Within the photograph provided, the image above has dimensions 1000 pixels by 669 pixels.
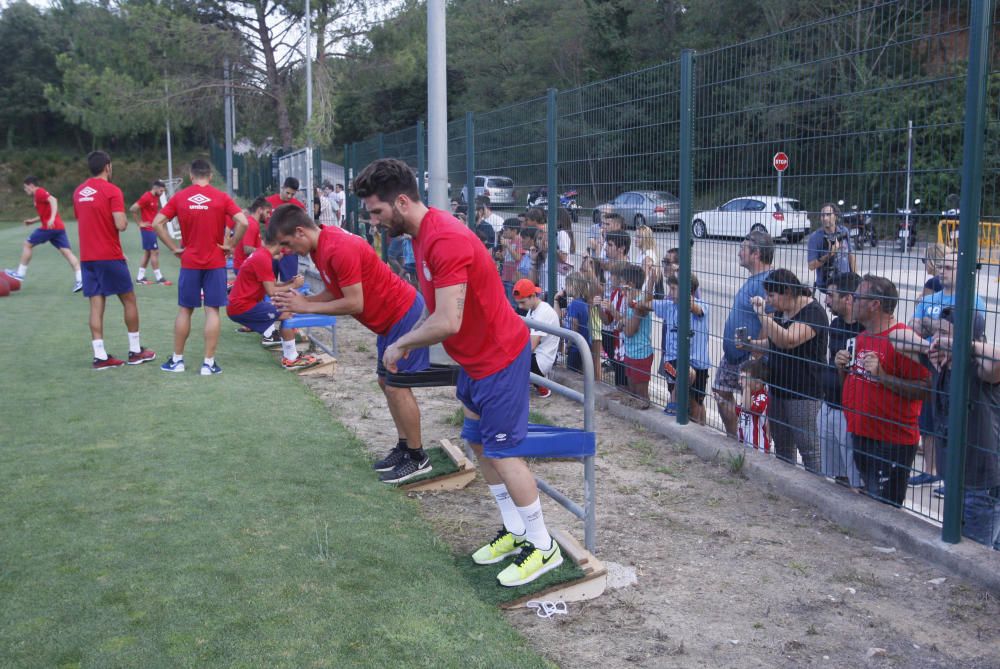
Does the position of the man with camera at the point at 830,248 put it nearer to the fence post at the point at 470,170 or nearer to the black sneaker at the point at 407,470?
the black sneaker at the point at 407,470

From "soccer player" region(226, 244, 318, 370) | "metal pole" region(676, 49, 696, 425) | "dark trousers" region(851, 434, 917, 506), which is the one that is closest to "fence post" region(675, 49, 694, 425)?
"metal pole" region(676, 49, 696, 425)

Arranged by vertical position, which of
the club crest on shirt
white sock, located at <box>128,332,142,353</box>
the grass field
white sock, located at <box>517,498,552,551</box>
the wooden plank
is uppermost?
the club crest on shirt

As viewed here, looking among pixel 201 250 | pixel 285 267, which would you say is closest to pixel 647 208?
pixel 201 250

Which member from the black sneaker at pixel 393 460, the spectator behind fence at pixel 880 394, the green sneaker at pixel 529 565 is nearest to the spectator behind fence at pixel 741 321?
the spectator behind fence at pixel 880 394

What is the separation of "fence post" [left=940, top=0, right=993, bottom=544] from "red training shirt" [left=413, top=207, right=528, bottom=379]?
2.02 metres

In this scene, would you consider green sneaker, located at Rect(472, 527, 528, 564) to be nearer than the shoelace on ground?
No

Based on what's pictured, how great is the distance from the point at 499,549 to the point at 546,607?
50 centimetres

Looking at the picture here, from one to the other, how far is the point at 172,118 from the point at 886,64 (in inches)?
1383

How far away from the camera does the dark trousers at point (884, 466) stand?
15.8 ft

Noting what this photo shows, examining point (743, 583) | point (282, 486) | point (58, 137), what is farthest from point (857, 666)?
point (58, 137)

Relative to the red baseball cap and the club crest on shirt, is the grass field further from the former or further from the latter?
the red baseball cap

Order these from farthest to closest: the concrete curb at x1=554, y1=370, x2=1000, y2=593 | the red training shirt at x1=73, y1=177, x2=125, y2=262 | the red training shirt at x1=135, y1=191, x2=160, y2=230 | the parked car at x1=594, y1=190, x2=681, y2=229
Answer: the red training shirt at x1=135, y1=191, x2=160, y2=230
the red training shirt at x1=73, y1=177, x2=125, y2=262
the parked car at x1=594, y1=190, x2=681, y2=229
the concrete curb at x1=554, y1=370, x2=1000, y2=593

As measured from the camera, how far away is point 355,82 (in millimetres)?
35656

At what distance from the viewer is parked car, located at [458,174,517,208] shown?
31.5ft
